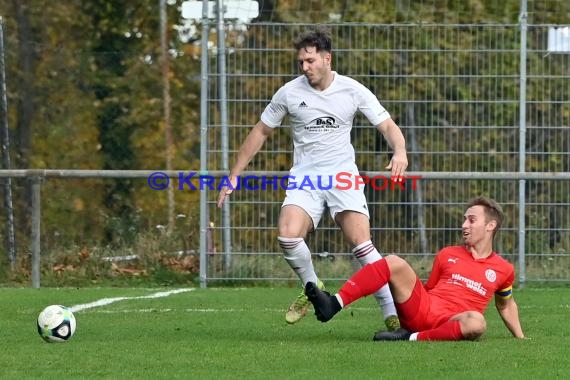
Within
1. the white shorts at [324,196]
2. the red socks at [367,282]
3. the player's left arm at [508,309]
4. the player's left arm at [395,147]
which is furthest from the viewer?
the white shorts at [324,196]

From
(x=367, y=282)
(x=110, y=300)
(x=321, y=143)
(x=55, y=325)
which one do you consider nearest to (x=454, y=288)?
(x=367, y=282)

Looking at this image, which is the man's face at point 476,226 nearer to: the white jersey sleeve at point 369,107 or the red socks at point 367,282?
the red socks at point 367,282

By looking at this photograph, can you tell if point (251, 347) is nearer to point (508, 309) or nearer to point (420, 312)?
point (420, 312)

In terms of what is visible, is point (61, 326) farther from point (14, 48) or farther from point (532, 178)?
point (14, 48)

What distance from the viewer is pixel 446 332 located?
810 cm

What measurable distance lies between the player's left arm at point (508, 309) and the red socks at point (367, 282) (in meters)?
0.70

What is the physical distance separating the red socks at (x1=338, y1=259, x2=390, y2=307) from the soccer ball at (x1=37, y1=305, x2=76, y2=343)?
1599 mm

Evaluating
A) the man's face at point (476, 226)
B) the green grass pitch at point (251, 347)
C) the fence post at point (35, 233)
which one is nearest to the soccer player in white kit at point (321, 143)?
the green grass pitch at point (251, 347)

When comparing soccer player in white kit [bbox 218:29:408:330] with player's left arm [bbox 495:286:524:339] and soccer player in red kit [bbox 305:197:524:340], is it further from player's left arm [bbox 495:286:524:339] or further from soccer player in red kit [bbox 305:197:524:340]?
player's left arm [bbox 495:286:524:339]

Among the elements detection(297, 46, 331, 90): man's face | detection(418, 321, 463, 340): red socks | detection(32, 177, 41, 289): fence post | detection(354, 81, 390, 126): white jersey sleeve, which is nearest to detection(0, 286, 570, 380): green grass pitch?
detection(418, 321, 463, 340): red socks

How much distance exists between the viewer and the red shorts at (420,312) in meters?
8.15

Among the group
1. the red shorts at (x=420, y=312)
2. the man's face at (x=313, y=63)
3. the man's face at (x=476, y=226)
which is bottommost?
the red shorts at (x=420, y=312)

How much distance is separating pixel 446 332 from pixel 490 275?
44 cm

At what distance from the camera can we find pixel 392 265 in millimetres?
8164
